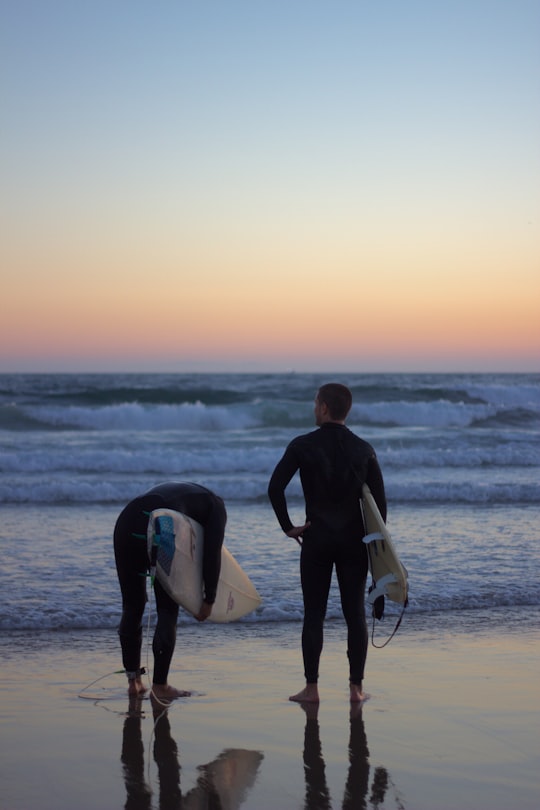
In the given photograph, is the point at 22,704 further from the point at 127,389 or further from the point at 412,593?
the point at 127,389

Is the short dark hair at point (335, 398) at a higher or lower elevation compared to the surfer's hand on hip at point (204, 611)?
higher

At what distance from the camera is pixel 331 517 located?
4.50 metres

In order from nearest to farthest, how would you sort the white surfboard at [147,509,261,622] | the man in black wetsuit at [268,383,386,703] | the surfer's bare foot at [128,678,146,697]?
the white surfboard at [147,509,261,622] → the man in black wetsuit at [268,383,386,703] → the surfer's bare foot at [128,678,146,697]

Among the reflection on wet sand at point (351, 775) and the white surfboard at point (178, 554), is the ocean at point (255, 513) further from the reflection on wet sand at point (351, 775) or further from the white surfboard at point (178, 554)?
the reflection on wet sand at point (351, 775)

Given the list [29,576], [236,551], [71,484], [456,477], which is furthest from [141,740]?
[456,477]

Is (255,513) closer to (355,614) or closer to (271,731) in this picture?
(355,614)

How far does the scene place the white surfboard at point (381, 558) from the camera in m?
4.40

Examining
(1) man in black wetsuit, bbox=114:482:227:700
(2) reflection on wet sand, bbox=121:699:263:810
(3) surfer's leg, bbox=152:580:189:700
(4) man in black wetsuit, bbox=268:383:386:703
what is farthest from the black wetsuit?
(2) reflection on wet sand, bbox=121:699:263:810

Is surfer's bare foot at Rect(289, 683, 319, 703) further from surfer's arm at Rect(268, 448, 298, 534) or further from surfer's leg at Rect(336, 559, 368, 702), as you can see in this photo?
surfer's arm at Rect(268, 448, 298, 534)

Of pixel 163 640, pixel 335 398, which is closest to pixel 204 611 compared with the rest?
pixel 163 640

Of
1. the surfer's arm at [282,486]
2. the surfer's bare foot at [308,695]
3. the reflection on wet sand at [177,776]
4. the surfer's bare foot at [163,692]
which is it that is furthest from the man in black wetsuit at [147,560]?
the surfer's bare foot at [308,695]

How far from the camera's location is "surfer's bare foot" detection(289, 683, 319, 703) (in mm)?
4504

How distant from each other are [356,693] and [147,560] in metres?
1.24

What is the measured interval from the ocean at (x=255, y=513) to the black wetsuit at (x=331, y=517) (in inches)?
68.2
